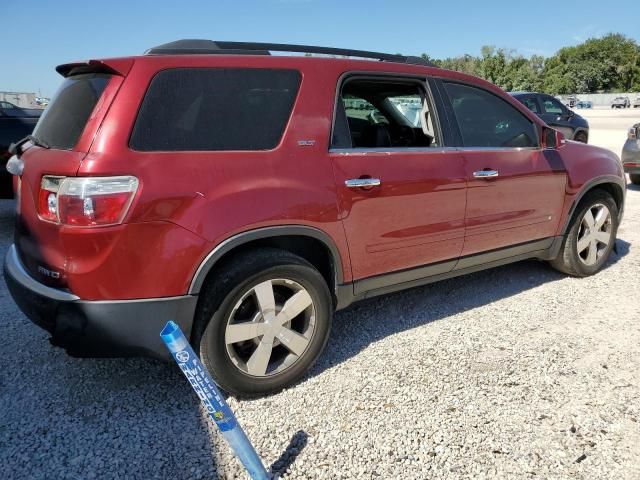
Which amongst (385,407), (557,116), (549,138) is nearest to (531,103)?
(557,116)

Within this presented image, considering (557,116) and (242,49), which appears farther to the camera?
(557,116)

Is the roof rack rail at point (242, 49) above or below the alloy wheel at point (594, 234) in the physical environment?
above

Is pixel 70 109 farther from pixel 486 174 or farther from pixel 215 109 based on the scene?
pixel 486 174

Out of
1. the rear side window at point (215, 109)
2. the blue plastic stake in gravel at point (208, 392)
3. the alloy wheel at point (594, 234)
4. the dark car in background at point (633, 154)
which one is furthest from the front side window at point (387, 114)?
the dark car in background at point (633, 154)

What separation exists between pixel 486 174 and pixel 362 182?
111 cm

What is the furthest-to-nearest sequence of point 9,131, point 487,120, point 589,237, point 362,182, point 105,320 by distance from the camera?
point 9,131 < point 589,237 < point 487,120 < point 362,182 < point 105,320

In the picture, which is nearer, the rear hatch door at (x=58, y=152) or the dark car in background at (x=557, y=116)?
the rear hatch door at (x=58, y=152)

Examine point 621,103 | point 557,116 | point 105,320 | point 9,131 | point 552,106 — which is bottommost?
point 105,320

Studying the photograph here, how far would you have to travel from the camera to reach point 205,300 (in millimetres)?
2350

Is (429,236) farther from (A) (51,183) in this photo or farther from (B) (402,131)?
(A) (51,183)

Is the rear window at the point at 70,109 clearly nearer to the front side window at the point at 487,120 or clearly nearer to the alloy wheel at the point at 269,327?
the alloy wheel at the point at 269,327

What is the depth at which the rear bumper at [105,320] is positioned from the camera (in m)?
2.16

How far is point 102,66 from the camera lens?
2.28 meters

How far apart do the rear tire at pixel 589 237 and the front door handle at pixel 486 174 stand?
121 centimetres
